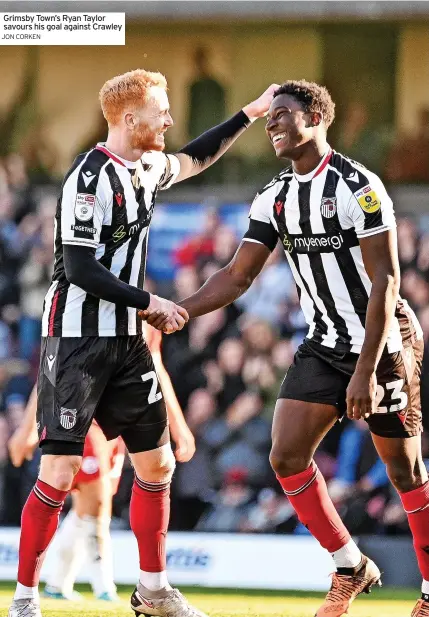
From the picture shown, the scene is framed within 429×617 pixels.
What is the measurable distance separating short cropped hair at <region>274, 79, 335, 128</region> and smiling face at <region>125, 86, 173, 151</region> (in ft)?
1.77

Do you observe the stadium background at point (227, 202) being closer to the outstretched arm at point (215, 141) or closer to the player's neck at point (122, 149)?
the outstretched arm at point (215, 141)

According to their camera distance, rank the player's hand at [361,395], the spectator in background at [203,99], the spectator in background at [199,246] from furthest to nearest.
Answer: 1. the spectator in background at [203,99]
2. the spectator in background at [199,246]
3. the player's hand at [361,395]

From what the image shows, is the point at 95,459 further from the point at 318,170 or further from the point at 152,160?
the point at 318,170

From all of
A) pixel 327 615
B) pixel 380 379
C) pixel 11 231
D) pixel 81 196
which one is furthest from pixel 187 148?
pixel 11 231

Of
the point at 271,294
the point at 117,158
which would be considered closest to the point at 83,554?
the point at 117,158

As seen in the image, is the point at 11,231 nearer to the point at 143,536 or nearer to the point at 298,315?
the point at 298,315

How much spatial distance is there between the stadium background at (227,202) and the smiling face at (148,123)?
9.79 ft

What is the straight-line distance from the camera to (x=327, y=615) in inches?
201

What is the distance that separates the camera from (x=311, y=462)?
5.20 m

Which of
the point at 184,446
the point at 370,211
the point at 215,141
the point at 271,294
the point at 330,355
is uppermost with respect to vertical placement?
the point at 215,141

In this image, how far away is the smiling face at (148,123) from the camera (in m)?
5.09

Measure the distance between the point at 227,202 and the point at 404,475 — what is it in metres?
4.46

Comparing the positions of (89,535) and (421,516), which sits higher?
(421,516)

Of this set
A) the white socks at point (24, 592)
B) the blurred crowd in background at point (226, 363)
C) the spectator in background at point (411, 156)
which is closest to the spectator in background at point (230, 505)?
the blurred crowd in background at point (226, 363)
